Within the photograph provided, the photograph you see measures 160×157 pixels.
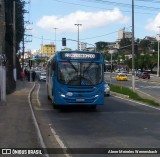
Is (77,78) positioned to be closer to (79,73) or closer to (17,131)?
(79,73)

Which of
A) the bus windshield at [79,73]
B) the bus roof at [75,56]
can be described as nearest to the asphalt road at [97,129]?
the bus windshield at [79,73]

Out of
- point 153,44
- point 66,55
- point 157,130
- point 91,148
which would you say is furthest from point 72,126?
point 153,44

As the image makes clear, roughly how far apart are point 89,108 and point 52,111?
2.46 meters

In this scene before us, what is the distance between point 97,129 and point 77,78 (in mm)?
6552

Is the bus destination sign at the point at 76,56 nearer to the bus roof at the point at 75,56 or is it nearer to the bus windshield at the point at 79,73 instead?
the bus roof at the point at 75,56

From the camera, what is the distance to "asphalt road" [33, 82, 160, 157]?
478 inches

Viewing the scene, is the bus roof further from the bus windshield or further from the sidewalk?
the sidewalk

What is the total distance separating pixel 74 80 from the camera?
21.5 meters

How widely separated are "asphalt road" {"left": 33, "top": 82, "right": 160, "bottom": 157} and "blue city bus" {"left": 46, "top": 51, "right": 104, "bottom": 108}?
72cm

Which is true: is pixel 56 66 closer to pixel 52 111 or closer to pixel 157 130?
pixel 52 111

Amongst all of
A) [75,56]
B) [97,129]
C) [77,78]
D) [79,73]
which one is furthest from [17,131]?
[75,56]

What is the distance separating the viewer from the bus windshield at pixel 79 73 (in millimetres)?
21531

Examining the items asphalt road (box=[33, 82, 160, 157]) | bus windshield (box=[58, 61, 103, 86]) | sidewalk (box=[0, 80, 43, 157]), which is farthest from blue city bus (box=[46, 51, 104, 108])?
sidewalk (box=[0, 80, 43, 157])

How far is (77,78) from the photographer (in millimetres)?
21531
